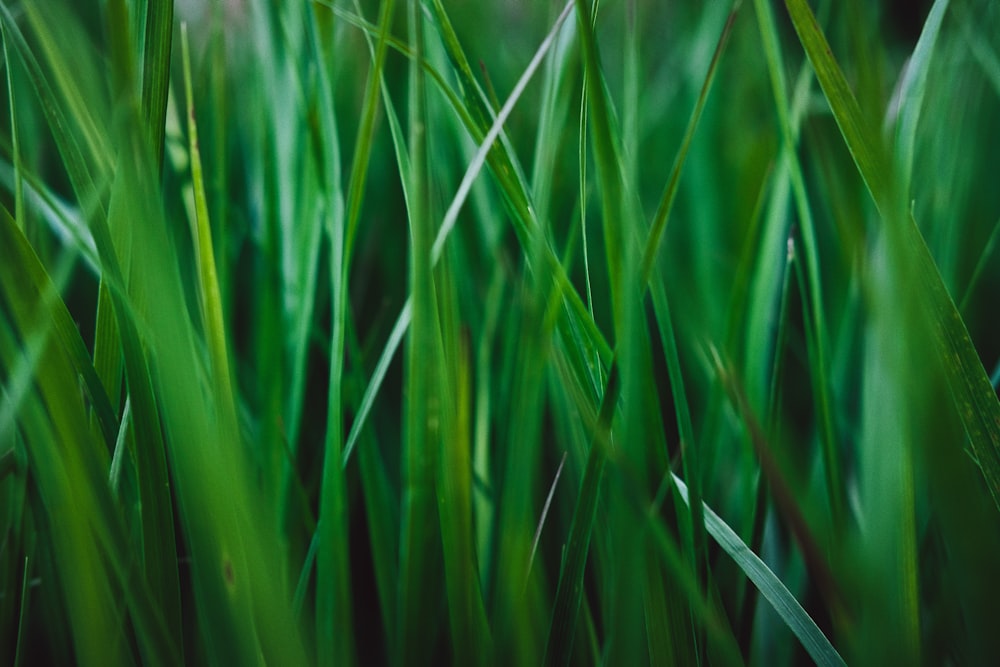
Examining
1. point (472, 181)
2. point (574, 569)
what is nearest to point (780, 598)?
point (574, 569)

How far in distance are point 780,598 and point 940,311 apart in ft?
0.36

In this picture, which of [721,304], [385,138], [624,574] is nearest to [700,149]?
[721,304]

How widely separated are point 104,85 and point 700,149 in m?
0.51

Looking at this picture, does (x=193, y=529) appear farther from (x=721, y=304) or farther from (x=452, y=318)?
(x=721, y=304)

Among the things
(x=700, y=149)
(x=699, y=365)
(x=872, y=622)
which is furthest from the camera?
(x=700, y=149)

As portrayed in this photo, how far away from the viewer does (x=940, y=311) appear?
21cm

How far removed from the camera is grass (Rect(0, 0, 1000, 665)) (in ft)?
0.65

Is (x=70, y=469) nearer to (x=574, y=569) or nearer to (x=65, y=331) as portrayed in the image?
(x=65, y=331)

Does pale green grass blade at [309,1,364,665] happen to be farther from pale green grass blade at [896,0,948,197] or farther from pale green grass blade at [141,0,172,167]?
pale green grass blade at [896,0,948,197]

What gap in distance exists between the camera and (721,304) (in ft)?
1.54

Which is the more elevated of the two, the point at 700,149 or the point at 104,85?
the point at 104,85

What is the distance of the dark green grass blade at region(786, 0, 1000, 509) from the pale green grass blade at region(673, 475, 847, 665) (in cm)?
7

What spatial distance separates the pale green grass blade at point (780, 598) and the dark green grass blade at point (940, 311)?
7 centimetres

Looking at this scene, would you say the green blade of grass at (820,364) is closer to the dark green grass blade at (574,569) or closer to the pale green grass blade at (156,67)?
the dark green grass blade at (574,569)
